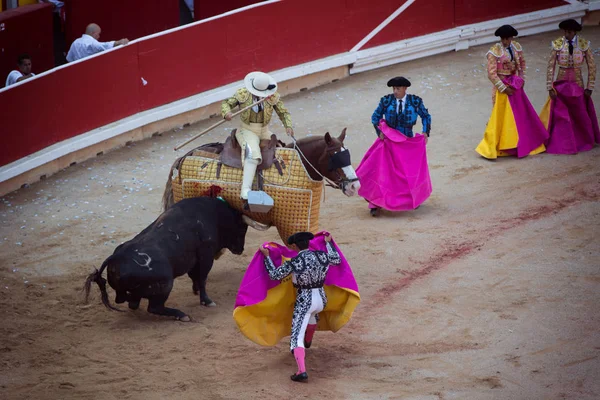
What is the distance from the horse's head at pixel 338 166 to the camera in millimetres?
8469

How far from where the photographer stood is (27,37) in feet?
42.5

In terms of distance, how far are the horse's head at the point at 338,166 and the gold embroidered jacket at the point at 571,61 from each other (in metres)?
3.98

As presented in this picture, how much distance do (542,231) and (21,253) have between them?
16.0 feet

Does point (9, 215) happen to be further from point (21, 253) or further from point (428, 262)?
point (428, 262)

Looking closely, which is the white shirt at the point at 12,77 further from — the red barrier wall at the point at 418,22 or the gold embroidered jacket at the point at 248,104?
the red barrier wall at the point at 418,22

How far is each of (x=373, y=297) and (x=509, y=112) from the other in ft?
13.3

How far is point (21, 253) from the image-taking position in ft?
31.6

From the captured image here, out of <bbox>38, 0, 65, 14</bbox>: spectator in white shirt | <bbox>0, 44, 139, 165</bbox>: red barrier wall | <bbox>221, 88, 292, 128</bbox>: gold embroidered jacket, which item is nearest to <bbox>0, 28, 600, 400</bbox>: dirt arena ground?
<bbox>0, 44, 139, 165</bbox>: red barrier wall

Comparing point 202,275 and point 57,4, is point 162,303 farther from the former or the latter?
point 57,4

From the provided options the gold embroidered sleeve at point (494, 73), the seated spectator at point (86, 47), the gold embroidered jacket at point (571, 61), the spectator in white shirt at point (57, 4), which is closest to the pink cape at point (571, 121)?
the gold embroidered jacket at point (571, 61)

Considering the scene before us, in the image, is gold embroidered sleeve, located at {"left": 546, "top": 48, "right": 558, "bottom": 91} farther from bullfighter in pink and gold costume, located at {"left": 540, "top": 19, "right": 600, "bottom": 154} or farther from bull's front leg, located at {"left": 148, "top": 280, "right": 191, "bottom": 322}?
bull's front leg, located at {"left": 148, "top": 280, "right": 191, "bottom": 322}

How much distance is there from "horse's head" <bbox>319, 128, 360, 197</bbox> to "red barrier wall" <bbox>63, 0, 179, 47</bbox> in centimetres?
664

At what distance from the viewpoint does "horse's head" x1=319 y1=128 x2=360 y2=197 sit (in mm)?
8469

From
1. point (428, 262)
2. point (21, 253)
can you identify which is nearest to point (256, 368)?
point (428, 262)
